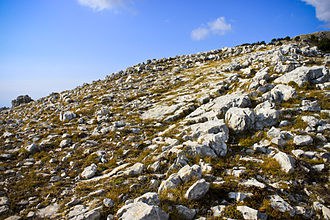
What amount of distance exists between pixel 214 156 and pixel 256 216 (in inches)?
167

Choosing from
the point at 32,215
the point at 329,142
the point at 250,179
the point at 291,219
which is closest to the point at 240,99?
the point at 329,142

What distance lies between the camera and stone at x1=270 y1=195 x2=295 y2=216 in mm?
6904

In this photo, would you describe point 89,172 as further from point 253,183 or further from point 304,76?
point 304,76

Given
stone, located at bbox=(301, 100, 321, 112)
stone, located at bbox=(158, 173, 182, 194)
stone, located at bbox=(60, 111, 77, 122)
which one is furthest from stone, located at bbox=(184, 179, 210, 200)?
stone, located at bbox=(60, 111, 77, 122)

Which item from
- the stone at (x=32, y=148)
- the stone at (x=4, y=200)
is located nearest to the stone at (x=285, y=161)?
the stone at (x=4, y=200)

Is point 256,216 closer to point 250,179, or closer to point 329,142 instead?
point 250,179

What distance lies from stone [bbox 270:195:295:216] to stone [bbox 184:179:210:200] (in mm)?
2246

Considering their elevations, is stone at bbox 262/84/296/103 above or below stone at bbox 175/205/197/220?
above

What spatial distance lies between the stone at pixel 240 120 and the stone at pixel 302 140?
2717 mm

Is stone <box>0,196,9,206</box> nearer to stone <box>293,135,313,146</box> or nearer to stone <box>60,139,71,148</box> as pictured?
stone <box>60,139,71,148</box>

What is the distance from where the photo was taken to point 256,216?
656 centimetres

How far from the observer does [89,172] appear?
39.0ft

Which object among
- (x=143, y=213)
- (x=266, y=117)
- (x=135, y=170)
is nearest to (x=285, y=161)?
(x=266, y=117)

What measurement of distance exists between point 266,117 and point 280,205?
7077 millimetres
